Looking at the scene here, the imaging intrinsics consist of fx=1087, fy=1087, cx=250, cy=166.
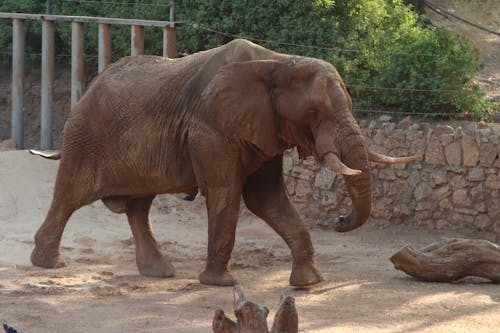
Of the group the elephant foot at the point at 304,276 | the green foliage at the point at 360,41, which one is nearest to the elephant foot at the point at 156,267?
the elephant foot at the point at 304,276

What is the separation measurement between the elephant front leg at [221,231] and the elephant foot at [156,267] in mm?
696

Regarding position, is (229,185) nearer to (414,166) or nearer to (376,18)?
(414,166)

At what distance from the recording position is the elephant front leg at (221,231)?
32.3ft

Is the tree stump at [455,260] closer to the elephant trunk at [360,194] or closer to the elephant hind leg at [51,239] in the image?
the elephant trunk at [360,194]

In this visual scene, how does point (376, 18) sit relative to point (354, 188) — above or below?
above

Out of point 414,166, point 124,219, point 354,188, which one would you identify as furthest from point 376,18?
point 354,188

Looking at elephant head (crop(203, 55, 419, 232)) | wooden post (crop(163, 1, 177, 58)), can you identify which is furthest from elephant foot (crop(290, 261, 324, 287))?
wooden post (crop(163, 1, 177, 58))

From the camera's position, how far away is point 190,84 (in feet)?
33.4

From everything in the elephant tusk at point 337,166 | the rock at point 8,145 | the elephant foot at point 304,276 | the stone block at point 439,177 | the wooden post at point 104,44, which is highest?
the wooden post at point 104,44

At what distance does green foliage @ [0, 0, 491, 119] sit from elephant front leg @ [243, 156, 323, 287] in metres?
4.11

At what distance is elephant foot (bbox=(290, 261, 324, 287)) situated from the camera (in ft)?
32.1

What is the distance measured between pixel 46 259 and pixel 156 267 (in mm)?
1125

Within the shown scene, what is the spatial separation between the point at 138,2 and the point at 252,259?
7.40 meters

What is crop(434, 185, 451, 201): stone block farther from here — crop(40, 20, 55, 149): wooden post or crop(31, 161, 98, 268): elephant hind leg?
crop(40, 20, 55, 149): wooden post
